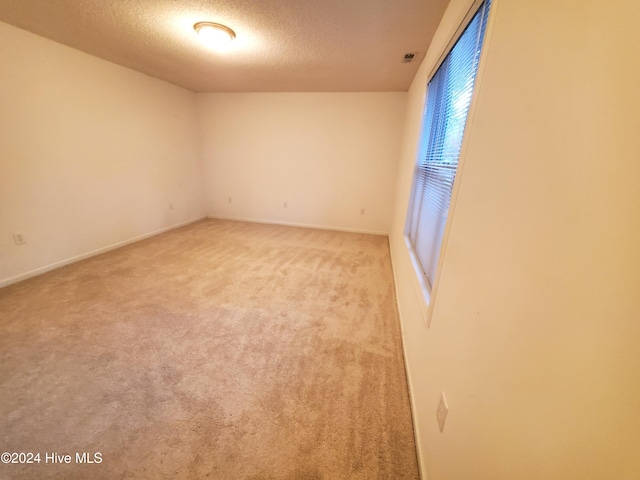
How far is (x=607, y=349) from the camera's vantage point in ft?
1.10

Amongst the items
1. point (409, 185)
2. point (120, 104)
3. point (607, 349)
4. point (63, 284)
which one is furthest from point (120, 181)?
point (607, 349)

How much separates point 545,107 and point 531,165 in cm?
12

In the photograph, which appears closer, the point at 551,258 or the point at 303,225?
the point at 551,258

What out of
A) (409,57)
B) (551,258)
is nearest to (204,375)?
(551,258)

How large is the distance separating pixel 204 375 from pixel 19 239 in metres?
2.72

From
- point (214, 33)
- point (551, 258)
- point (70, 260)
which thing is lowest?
Answer: point (70, 260)

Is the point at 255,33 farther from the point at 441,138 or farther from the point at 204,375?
the point at 204,375

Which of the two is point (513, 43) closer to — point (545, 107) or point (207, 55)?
point (545, 107)

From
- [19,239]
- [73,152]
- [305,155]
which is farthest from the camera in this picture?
[305,155]

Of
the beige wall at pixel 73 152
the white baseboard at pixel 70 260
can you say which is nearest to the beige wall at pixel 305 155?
the beige wall at pixel 73 152

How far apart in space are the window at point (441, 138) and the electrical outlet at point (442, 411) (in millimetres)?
610

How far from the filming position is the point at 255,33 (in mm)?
2150

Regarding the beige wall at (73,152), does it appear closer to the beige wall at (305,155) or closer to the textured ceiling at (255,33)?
the textured ceiling at (255,33)

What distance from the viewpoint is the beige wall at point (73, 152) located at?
7.79 ft
